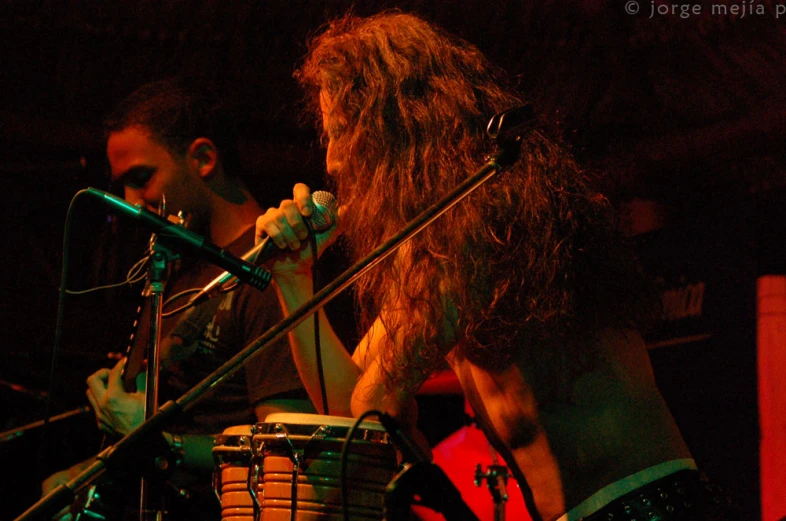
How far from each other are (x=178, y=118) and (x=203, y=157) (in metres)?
0.22

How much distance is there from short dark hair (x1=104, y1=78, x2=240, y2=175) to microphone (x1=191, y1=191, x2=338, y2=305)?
1819mm

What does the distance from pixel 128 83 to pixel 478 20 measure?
6.26 ft

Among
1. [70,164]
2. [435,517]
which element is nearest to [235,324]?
[435,517]

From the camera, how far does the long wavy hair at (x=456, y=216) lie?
2082 millimetres

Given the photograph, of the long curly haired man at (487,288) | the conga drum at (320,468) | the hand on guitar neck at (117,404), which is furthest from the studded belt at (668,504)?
the hand on guitar neck at (117,404)

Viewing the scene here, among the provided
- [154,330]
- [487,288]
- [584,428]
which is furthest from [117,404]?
[584,428]

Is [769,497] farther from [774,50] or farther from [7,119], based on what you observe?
[7,119]

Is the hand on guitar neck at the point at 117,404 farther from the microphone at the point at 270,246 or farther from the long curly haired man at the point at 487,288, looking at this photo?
the microphone at the point at 270,246

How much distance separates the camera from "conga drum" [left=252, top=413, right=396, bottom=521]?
6.26 ft

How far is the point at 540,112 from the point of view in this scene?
13.1 feet

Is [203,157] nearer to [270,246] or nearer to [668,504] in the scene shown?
[270,246]

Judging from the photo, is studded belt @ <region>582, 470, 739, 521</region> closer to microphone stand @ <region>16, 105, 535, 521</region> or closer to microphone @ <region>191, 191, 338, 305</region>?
microphone stand @ <region>16, 105, 535, 521</region>

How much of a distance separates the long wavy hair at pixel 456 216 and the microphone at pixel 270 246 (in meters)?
0.21

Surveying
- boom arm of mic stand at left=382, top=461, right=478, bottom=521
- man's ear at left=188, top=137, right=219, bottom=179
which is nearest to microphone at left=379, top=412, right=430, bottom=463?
boom arm of mic stand at left=382, top=461, right=478, bottom=521
